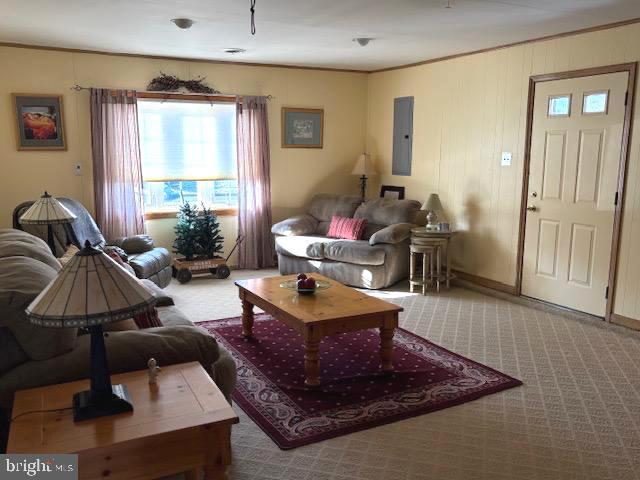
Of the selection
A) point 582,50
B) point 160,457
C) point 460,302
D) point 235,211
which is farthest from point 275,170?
point 160,457

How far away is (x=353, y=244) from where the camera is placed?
224 inches

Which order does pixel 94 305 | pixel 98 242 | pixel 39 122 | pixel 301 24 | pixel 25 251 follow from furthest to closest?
pixel 39 122, pixel 98 242, pixel 301 24, pixel 25 251, pixel 94 305

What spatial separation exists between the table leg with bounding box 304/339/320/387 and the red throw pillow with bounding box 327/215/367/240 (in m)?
2.90

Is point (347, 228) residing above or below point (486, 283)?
above

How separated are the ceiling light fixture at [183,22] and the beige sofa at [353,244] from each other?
2.56 m

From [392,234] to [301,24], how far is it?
2.27 m

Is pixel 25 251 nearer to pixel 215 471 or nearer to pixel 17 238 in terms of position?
pixel 17 238

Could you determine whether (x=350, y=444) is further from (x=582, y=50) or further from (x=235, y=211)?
(x=235, y=211)

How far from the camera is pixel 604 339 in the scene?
4.17 m

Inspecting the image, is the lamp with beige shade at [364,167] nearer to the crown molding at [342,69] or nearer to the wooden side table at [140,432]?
the crown molding at [342,69]

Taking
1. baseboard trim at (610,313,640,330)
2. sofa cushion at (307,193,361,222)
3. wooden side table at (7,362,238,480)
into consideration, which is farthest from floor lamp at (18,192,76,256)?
baseboard trim at (610,313,640,330)

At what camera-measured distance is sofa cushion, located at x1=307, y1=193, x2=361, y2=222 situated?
652 cm

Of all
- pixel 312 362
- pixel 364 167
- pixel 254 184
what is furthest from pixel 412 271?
pixel 312 362

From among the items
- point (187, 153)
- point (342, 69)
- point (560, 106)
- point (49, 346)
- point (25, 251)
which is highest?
point (342, 69)
